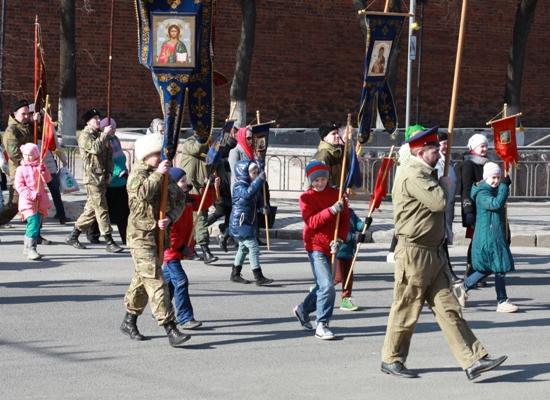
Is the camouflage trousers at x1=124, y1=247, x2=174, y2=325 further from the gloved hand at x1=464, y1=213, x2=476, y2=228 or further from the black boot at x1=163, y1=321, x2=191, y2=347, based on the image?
the gloved hand at x1=464, y1=213, x2=476, y2=228

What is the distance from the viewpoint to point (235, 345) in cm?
970

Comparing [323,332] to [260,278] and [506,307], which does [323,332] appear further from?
[260,278]

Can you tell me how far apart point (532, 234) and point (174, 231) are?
8.77 m

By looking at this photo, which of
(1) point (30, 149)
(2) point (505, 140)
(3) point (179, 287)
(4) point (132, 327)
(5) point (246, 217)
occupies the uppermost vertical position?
(2) point (505, 140)

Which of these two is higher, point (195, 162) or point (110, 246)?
point (195, 162)

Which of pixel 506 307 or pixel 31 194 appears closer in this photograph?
pixel 506 307

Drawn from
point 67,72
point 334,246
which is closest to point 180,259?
point 334,246

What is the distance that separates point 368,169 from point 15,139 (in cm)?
832

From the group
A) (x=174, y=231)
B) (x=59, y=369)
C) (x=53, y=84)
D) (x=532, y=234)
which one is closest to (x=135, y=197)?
(x=174, y=231)

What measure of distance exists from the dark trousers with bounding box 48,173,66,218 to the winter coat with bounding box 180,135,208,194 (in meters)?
2.71

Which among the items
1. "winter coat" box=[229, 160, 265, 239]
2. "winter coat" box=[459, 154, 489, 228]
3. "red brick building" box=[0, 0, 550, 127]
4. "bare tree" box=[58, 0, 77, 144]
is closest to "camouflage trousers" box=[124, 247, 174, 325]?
"winter coat" box=[229, 160, 265, 239]

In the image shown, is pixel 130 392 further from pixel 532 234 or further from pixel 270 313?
pixel 532 234

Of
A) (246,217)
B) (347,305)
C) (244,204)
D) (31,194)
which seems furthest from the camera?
(31,194)

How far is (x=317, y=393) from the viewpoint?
8.06 metres
